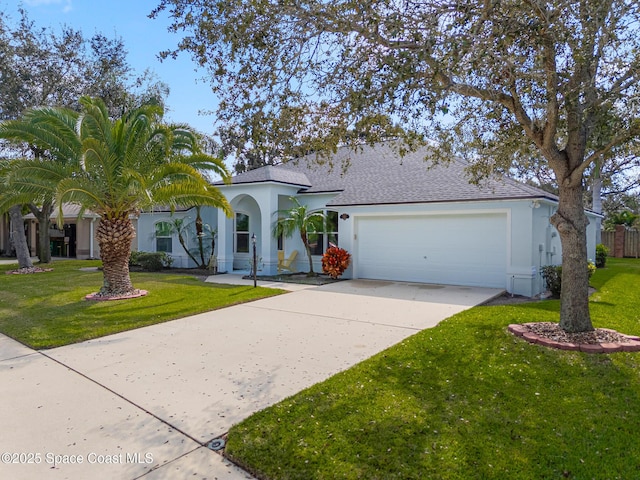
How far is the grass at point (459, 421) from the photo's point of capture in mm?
3217

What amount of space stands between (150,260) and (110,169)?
30.9 feet

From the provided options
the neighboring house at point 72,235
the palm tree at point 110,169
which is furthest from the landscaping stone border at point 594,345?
the neighboring house at point 72,235

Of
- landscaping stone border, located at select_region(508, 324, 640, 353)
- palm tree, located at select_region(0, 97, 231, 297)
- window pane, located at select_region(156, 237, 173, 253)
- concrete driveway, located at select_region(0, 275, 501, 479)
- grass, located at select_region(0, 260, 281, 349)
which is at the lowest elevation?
concrete driveway, located at select_region(0, 275, 501, 479)

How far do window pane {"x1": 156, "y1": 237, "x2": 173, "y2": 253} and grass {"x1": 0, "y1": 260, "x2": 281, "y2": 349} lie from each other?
4894 millimetres

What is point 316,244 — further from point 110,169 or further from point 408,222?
point 110,169

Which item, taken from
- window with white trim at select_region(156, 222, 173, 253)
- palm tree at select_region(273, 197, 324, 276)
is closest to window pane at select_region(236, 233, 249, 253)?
palm tree at select_region(273, 197, 324, 276)

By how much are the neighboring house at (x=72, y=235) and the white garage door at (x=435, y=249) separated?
57.1 feet

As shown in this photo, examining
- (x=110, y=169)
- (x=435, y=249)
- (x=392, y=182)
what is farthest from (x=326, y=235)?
(x=110, y=169)

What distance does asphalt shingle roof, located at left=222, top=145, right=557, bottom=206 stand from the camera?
38.8ft

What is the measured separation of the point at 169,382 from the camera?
500 cm

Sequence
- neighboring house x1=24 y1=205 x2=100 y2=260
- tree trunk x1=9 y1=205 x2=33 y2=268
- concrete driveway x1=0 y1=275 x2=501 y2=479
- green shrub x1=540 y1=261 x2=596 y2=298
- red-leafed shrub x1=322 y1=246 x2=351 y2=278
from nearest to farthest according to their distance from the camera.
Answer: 1. concrete driveway x1=0 y1=275 x2=501 y2=479
2. green shrub x1=540 y1=261 x2=596 y2=298
3. red-leafed shrub x1=322 y1=246 x2=351 y2=278
4. tree trunk x1=9 y1=205 x2=33 y2=268
5. neighboring house x1=24 y1=205 x2=100 y2=260

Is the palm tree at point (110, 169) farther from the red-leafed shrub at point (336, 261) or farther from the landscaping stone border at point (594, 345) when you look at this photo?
the landscaping stone border at point (594, 345)

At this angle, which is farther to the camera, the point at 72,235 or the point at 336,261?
the point at 72,235

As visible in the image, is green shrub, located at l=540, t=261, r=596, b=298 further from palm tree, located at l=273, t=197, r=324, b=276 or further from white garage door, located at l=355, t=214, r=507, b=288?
palm tree, located at l=273, t=197, r=324, b=276
